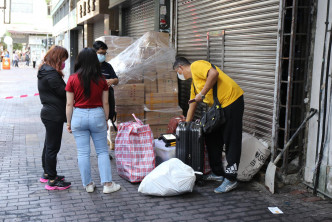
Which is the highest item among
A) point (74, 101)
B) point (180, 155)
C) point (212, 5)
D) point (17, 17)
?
point (17, 17)

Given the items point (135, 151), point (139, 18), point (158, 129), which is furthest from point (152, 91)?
point (139, 18)

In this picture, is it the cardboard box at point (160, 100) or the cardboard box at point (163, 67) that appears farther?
the cardboard box at point (163, 67)

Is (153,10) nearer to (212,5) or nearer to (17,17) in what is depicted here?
(212,5)

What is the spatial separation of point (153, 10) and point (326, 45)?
5825 millimetres

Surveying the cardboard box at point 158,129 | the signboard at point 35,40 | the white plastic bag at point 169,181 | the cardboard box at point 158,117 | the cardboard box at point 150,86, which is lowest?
the white plastic bag at point 169,181

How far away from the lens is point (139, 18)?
10484 mm

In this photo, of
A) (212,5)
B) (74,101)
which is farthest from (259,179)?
(212,5)

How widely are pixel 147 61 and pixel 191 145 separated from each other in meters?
2.30

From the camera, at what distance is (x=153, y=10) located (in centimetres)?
930

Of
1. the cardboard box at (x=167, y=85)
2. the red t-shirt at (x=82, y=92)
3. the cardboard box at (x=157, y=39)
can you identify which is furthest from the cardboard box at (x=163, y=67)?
the red t-shirt at (x=82, y=92)

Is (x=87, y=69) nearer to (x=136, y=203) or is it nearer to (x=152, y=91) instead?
(x=136, y=203)

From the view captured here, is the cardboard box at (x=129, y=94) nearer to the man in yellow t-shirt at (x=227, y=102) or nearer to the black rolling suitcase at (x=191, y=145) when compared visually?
the black rolling suitcase at (x=191, y=145)

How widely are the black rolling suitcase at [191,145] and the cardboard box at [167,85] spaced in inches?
75.7

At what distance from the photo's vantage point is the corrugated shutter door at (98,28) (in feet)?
50.0
